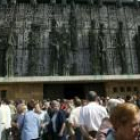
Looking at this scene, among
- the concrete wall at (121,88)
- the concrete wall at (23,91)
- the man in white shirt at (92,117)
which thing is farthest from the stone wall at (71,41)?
the man in white shirt at (92,117)

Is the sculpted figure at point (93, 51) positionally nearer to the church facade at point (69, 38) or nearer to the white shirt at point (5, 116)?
the church facade at point (69, 38)

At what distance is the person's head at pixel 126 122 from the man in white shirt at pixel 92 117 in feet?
12.0

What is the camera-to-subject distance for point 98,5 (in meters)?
31.0

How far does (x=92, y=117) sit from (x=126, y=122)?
12.4 feet

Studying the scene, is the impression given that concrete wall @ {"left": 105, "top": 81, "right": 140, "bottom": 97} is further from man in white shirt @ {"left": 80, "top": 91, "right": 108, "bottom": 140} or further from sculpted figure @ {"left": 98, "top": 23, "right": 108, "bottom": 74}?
man in white shirt @ {"left": 80, "top": 91, "right": 108, "bottom": 140}

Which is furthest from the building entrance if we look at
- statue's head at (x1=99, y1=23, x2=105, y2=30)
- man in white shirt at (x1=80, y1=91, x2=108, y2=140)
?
man in white shirt at (x1=80, y1=91, x2=108, y2=140)

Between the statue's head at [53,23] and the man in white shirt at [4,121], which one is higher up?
the statue's head at [53,23]

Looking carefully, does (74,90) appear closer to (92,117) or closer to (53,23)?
(53,23)

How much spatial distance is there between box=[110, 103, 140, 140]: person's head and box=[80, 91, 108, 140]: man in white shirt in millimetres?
3653

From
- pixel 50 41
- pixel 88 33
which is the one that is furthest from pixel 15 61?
pixel 88 33

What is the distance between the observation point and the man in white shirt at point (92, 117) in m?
6.59

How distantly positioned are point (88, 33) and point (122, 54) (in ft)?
9.46

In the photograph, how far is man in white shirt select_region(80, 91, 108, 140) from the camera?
6586 millimetres

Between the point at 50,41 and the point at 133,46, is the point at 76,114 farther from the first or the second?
the point at 133,46
